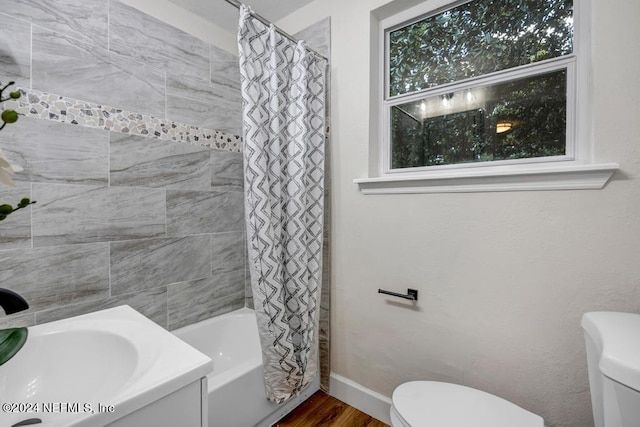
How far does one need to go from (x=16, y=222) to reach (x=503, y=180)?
2.02m

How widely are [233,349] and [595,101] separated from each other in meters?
2.25

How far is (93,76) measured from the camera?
4.49 feet

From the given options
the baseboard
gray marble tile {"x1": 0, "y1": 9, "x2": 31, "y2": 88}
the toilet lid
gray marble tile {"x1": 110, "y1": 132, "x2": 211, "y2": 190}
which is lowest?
the baseboard

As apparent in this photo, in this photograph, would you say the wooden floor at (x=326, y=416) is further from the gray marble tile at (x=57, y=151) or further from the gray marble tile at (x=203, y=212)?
the gray marble tile at (x=57, y=151)

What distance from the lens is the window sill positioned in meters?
1.01

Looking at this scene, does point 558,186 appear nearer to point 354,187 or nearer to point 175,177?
point 354,187

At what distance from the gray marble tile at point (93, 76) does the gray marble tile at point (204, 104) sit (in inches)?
2.6

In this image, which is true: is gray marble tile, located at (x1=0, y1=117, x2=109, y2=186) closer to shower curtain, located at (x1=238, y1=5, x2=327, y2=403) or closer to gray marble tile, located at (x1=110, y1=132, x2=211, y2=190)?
gray marble tile, located at (x1=110, y1=132, x2=211, y2=190)

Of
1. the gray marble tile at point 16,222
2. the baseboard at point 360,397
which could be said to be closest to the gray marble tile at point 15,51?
the gray marble tile at point 16,222

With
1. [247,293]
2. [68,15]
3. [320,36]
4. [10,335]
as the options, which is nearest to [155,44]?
[68,15]

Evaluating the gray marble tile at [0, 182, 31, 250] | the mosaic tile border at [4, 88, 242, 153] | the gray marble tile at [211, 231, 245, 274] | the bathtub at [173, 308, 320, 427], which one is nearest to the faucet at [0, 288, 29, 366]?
the gray marble tile at [0, 182, 31, 250]

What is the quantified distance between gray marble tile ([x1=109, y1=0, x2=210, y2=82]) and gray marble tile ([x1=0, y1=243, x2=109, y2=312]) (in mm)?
1011

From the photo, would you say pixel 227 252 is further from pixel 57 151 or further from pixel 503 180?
pixel 503 180

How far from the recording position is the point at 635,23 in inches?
38.0
